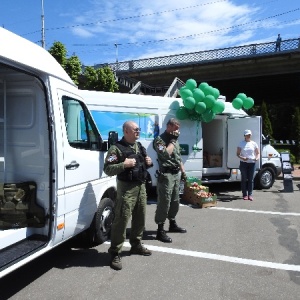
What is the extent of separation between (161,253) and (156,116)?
14.5 ft

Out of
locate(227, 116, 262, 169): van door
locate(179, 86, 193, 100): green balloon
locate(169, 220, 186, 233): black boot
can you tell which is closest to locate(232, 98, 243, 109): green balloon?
locate(227, 116, 262, 169): van door

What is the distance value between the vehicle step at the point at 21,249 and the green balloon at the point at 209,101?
5988mm

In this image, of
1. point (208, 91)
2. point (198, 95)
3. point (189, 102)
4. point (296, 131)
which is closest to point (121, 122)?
point (189, 102)

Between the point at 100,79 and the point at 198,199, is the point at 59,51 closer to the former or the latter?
the point at 100,79

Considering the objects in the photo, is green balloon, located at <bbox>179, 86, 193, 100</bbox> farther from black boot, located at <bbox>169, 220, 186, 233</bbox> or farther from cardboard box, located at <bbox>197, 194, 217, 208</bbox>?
black boot, located at <bbox>169, 220, 186, 233</bbox>

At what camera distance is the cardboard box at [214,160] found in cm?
1016

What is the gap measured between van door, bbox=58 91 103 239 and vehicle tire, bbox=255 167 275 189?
6.84m

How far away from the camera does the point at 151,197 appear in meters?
9.31

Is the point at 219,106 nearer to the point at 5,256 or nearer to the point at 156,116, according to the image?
the point at 156,116

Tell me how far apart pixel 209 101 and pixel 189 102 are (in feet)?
1.80

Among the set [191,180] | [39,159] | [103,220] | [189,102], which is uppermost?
[189,102]

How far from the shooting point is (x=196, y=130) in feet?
30.0

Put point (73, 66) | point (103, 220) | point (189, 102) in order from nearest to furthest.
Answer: point (103, 220) → point (189, 102) → point (73, 66)

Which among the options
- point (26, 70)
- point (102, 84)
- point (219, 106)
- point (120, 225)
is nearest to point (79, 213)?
point (120, 225)
